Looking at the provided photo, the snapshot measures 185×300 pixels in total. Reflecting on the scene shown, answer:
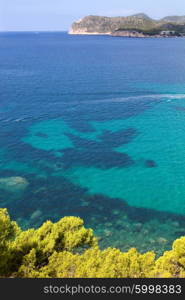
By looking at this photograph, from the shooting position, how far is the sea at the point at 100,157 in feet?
138

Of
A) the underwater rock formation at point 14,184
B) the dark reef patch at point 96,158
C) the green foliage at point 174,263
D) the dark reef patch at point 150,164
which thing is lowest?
the underwater rock formation at point 14,184

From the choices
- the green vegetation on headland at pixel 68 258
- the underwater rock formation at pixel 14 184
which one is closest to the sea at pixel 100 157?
the underwater rock formation at pixel 14 184

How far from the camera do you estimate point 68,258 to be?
24797 millimetres

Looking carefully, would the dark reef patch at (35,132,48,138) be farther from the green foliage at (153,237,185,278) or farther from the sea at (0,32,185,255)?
the green foliage at (153,237,185,278)

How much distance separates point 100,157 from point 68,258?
34581mm

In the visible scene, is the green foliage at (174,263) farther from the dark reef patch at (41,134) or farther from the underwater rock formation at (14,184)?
the dark reef patch at (41,134)

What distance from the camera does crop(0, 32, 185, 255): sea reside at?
42.0m

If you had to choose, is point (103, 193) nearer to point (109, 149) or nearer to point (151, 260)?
point (109, 149)

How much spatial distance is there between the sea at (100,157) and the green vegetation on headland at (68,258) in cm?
1057

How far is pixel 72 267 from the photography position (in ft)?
79.5

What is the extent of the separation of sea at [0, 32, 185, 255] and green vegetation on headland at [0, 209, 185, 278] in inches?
416

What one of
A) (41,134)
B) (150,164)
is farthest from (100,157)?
(41,134)

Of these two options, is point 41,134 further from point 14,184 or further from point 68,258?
point 68,258

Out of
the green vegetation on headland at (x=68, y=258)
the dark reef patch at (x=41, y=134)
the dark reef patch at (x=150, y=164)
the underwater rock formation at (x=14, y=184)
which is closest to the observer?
the green vegetation on headland at (x=68, y=258)
